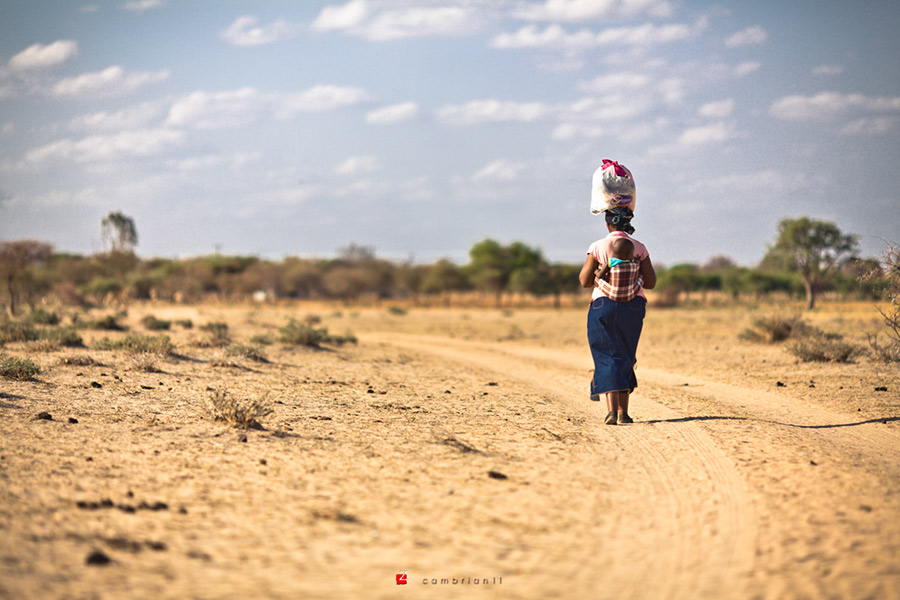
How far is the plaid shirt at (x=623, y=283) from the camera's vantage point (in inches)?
291

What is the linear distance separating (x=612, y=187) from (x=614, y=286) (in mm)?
1078

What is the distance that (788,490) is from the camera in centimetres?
539

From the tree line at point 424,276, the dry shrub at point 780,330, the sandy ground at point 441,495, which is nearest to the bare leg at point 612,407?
the sandy ground at point 441,495

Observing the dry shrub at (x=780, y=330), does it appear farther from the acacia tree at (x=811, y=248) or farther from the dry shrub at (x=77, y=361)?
the acacia tree at (x=811, y=248)

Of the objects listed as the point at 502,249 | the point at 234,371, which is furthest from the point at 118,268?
the point at 234,371

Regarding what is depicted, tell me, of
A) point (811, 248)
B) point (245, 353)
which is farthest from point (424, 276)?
point (245, 353)

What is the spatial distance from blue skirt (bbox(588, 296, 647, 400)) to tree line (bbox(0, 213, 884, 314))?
142ft

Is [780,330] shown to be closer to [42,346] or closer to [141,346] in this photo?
[141,346]

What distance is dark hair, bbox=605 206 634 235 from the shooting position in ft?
24.7

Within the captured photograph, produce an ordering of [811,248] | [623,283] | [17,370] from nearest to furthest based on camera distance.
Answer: [623,283] < [17,370] < [811,248]

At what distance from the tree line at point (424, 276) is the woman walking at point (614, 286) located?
43.3m

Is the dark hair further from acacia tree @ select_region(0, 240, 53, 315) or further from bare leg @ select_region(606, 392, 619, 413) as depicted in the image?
acacia tree @ select_region(0, 240, 53, 315)

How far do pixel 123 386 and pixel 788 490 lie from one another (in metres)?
8.60

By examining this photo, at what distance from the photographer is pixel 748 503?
5105mm
